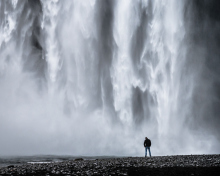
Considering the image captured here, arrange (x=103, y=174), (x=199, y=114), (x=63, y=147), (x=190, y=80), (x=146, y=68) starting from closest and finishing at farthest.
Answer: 1. (x=103, y=174)
2. (x=63, y=147)
3. (x=146, y=68)
4. (x=190, y=80)
5. (x=199, y=114)

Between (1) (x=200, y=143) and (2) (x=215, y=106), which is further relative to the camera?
(2) (x=215, y=106)

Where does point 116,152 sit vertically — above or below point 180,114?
below

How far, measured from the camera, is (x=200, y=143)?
126 ft

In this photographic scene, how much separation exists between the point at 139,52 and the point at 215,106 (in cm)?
2494

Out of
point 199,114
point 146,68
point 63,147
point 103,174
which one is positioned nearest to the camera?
point 103,174

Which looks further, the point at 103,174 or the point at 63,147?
the point at 63,147

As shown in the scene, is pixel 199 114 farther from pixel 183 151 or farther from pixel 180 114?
pixel 183 151

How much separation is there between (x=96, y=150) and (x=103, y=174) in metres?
21.9

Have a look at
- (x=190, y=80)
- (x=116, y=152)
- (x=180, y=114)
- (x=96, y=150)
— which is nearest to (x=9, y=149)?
(x=96, y=150)

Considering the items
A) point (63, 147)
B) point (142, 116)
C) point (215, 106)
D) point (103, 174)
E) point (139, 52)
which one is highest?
point (139, 52)

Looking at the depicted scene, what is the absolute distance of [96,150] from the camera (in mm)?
33562

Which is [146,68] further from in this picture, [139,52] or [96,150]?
[96,150]

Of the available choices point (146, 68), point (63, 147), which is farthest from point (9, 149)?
point (146, 68)

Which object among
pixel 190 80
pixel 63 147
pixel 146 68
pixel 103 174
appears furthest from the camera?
pixel 190 80
